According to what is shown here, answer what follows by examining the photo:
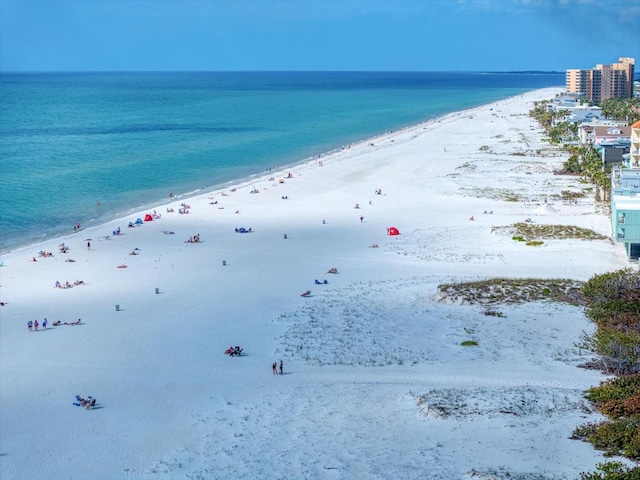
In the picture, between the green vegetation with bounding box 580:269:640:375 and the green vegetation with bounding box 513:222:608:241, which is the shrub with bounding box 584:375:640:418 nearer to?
the green vegetation with bounding box 580:269:640:375

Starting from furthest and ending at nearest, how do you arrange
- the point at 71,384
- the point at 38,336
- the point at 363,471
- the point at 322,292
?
the point at 322,292 → the point at 38,336 → the point at 71,384 → the point at 363,471

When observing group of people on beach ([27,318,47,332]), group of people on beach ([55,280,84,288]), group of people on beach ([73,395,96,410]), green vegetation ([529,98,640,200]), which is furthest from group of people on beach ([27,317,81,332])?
green vegetation ([529,98,640,200])

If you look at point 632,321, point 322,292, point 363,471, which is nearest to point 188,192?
point 322,292

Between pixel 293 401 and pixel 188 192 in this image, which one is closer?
pixel 293 401

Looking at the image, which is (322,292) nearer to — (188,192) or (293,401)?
(293,401)

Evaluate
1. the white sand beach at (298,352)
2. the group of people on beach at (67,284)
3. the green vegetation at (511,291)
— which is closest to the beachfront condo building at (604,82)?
the white sand beach at (298,352)

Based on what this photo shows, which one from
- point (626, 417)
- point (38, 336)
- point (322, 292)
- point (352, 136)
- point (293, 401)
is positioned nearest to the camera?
point (626, 417)

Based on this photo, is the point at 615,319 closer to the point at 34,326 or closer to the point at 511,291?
the point at 511,291
